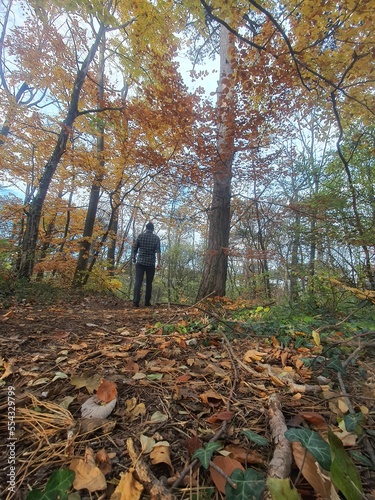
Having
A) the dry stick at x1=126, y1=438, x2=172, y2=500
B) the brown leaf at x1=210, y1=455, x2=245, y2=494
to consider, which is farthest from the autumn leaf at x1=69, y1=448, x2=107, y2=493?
the brown leaf at x1=210, y1=455, x2=245, y2=494

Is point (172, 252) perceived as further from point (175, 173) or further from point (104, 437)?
point (104, 437)

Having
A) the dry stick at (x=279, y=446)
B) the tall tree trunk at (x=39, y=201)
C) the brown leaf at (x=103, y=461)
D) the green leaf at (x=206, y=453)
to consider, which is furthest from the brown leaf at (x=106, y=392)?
the tall tree trunk at (x=39, y=201)

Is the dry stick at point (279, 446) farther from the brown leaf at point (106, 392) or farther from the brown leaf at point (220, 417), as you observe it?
the brown leaf at point (106, 392)

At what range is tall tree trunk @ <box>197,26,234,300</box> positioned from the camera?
16.0ft

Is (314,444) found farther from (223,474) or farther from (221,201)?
(221,201)

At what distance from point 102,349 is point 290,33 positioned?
6.45 metres

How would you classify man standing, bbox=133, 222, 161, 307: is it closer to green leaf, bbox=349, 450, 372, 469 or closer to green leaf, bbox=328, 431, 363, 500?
green leaf, bbox=349, 450, 372, 469

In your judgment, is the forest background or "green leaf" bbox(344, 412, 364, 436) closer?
"green leaf" bbox(344, 412, 364, 436)

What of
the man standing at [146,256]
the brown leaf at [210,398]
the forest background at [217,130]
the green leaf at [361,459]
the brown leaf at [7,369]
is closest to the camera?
the green leaf at [361,459]

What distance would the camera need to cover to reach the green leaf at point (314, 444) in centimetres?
73

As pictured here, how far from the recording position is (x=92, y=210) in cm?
773

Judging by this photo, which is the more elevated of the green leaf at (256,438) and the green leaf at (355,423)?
the green leaf at (355,423)

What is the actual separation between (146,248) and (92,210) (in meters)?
3.92

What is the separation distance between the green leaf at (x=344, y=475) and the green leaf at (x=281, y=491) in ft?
0.37
